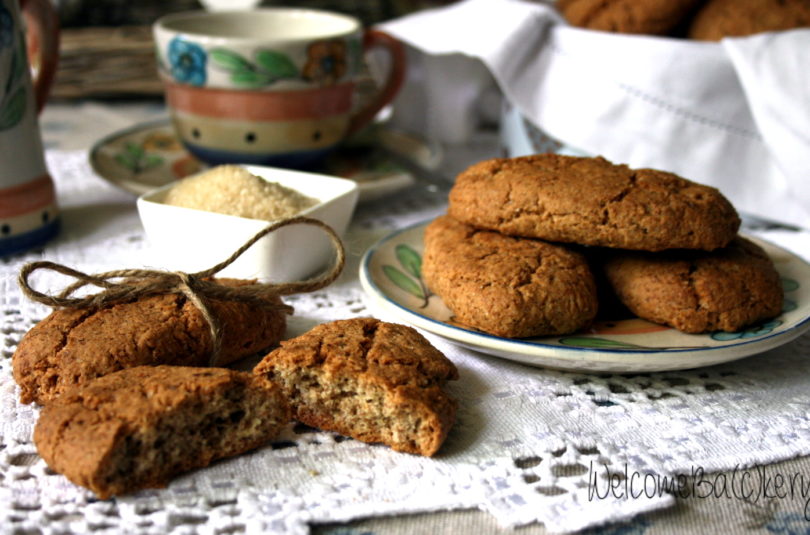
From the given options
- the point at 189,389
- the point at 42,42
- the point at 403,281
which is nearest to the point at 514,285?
the point at 403,281

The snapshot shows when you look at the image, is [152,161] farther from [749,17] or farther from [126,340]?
[749,17]

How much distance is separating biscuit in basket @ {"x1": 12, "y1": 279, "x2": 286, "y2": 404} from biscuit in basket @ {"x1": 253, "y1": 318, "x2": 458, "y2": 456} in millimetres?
143

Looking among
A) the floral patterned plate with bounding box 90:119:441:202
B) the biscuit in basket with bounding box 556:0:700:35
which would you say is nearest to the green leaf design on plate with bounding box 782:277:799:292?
the biscuit in basket with bounding box 556:0:700:35

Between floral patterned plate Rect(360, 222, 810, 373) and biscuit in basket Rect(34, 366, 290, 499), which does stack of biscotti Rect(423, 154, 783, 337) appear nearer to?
floral patterned plate Rect(360, 222, 810, 373)

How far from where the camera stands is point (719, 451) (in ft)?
3.55

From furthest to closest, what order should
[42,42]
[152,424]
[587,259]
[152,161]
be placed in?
[152,161]
[42,42]
[587,259]
[152,424]

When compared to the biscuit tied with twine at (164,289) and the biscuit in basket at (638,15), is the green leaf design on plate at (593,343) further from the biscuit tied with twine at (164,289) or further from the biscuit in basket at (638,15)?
the biscuit in basket at (638,15)

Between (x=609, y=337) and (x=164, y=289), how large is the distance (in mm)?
713

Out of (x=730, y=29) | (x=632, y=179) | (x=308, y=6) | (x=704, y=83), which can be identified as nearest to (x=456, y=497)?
(x=632, y=179)

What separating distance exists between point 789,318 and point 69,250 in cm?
144

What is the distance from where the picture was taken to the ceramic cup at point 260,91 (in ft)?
6.18

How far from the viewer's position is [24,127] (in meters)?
1.63

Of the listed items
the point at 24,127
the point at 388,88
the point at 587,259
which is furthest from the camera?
the point at 388,88

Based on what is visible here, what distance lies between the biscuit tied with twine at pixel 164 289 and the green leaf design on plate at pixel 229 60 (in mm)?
678
